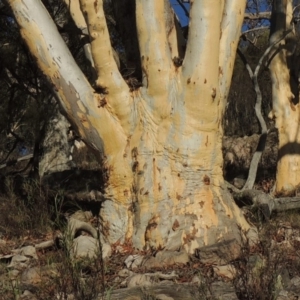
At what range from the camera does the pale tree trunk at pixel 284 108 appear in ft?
31.0

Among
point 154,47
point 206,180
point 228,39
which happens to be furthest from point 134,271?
point 228,39

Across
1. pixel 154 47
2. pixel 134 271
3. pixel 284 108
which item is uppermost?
pixel 154 47

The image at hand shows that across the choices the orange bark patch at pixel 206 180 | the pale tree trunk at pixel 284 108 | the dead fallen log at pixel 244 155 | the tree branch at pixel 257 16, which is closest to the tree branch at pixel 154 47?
the orange bark patch at pixel 206 180

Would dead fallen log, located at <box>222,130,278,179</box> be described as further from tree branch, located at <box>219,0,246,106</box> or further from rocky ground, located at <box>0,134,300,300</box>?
tree branch, located at <box>219,0,246,106</box>

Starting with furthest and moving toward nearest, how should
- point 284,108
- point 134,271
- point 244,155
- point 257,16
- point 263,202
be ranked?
point 244,155, point 257,16, point 284,108, point 263,202, point 134,271

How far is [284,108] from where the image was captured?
9.59 metres

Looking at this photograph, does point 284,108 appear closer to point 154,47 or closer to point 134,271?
point 154,47

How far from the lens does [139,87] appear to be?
654 cm

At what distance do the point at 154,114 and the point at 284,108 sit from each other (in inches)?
145

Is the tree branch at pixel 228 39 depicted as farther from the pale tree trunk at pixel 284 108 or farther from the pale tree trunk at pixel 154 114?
the pale tree trunk at pixel 284 108

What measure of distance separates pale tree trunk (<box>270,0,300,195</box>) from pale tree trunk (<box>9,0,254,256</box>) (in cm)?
312

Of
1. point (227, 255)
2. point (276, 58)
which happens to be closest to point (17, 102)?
point (276, 58)

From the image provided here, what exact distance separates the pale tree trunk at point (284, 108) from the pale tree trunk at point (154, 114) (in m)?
3.12

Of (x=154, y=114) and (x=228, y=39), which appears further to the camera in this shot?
(x=228, y=39)
